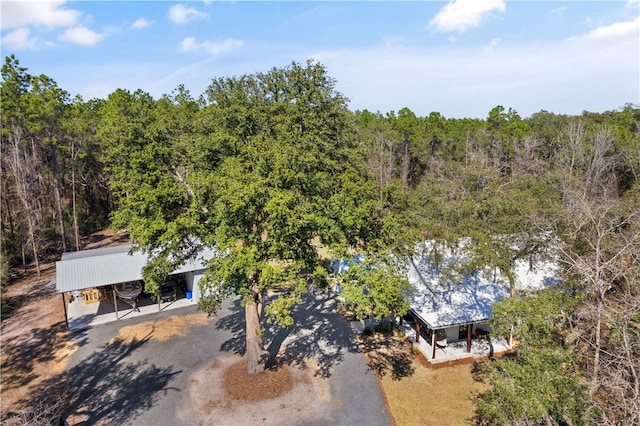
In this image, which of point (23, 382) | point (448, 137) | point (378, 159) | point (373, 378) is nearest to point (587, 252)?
point (373, 378)

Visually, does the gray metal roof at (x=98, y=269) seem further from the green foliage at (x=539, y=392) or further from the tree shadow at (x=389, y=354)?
the green foliage at (x=539, y=392)

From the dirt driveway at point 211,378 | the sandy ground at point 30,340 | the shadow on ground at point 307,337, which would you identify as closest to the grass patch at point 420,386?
the dirt driveway at point 211,378

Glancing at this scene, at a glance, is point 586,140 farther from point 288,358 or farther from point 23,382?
point 23,382

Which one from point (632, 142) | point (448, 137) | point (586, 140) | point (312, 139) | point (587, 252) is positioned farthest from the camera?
point (448, 137)

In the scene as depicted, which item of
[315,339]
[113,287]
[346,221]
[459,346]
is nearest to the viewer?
[346,221]

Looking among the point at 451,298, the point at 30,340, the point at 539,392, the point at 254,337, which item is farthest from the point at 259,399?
the point at 30,340

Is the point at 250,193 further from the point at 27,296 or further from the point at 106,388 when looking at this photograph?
the point at 27,296

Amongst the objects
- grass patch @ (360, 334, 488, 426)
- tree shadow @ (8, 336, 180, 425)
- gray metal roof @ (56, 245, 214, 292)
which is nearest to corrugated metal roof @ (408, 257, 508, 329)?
grass patch @ (360, 334, 488, 426)
